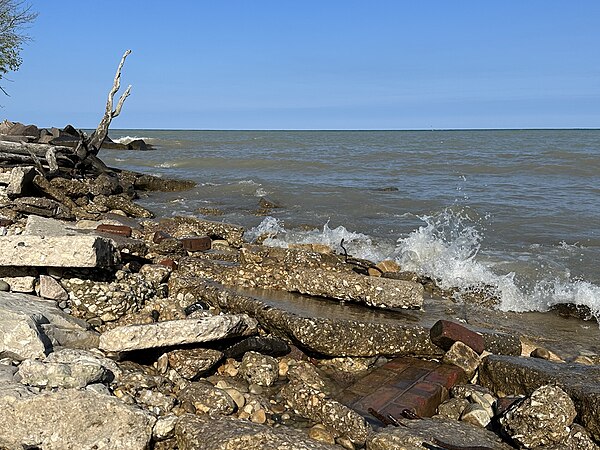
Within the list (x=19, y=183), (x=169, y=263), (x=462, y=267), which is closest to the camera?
(x=169, y=263)

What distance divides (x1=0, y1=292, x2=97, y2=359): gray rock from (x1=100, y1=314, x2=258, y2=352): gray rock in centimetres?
26

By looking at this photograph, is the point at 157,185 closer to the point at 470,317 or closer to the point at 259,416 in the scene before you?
the point at 470,317

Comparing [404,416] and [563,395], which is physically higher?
[563,395]

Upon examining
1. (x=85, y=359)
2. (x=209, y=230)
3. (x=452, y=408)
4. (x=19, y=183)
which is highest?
(x=19, y=183)

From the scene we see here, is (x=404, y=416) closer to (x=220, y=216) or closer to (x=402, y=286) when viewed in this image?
(x=402, y=286)

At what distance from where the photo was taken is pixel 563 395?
338 centimetres

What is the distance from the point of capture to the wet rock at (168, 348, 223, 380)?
3.86 meters

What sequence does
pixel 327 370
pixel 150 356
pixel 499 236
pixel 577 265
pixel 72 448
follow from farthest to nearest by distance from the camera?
pixel 499 236
pixel 577 265
pixel 327 370
pixel 150 356
pixel 72 448

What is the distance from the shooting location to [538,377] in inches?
157

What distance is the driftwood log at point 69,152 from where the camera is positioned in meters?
12.3

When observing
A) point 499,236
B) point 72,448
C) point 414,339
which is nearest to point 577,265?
point 499,236

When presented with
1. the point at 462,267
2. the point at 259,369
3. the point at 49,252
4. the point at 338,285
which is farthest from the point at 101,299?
the point at 462,267

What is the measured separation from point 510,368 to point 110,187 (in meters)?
10.4

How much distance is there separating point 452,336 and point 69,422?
9.26ft
